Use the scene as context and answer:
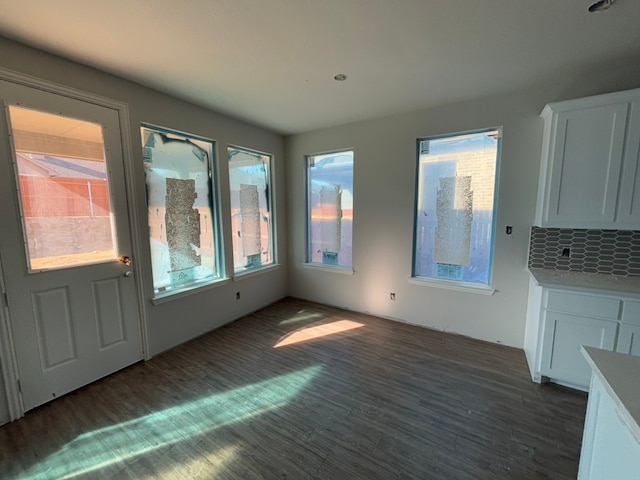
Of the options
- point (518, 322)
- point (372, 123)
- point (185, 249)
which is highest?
point (372, 123)

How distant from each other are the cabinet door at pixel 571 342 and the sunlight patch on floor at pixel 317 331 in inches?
73.2

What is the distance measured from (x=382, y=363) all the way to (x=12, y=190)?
3247 millimetres

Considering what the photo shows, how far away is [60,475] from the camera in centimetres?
151

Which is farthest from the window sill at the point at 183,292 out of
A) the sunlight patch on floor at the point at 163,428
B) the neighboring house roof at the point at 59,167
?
the neighboring house roof at the point at 59,167

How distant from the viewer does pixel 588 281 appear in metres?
2.15

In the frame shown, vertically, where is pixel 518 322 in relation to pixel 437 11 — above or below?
below

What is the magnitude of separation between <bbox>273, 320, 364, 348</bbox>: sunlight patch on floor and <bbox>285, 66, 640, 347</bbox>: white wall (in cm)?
46

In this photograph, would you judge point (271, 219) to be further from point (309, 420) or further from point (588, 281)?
point (588, 281)

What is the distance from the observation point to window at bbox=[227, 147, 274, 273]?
3.54 meters

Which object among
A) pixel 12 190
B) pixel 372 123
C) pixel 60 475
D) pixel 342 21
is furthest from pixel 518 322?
pixel 12 190

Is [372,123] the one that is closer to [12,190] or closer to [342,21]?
[342,21]

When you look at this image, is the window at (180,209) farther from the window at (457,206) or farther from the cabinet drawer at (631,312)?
the cabinet drawer at (631,312)

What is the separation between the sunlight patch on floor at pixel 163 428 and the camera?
5.17ft

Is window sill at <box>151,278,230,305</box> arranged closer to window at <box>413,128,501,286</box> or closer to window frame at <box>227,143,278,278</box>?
window frame at <box>227,143,278,278</box>
